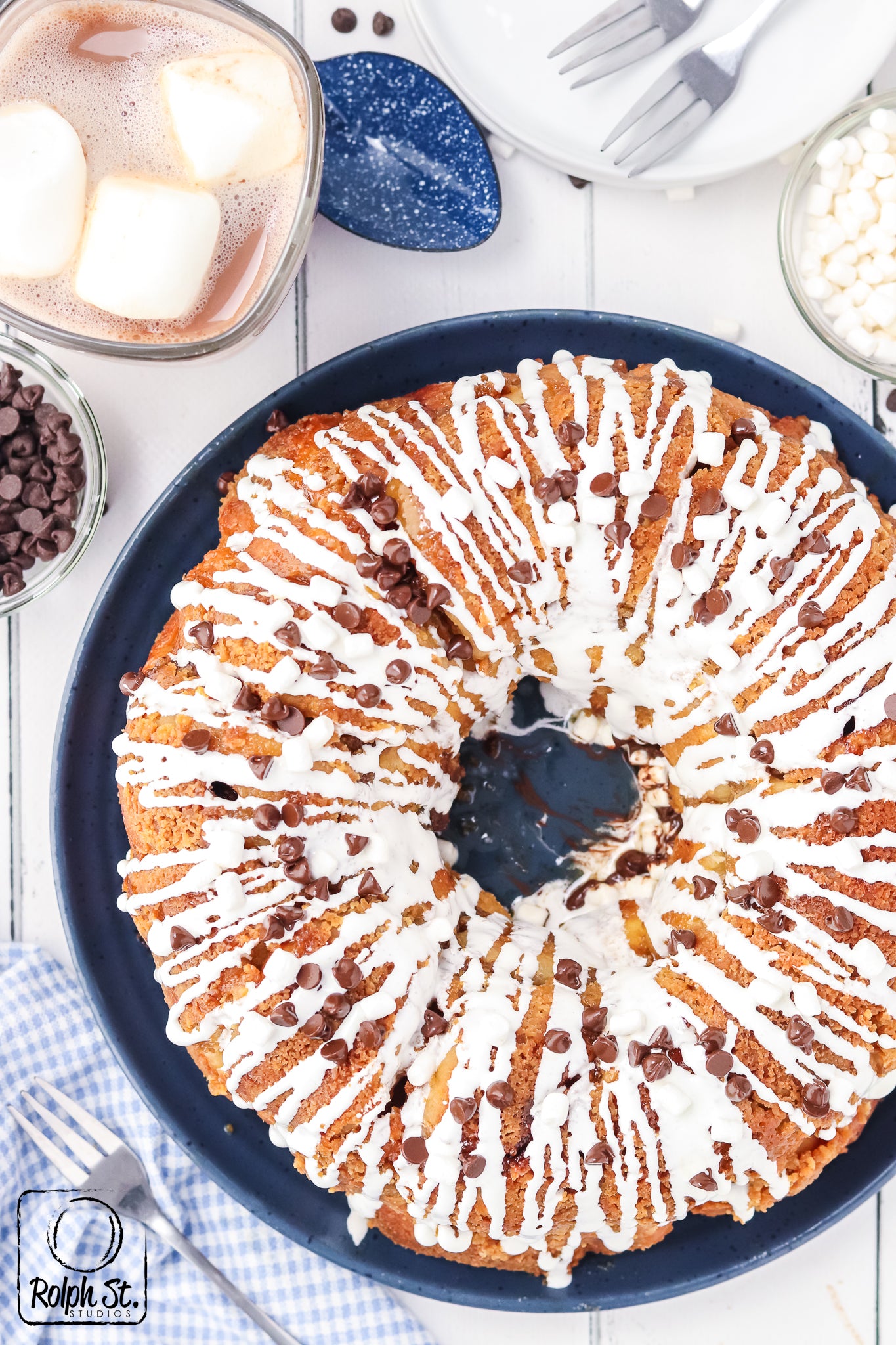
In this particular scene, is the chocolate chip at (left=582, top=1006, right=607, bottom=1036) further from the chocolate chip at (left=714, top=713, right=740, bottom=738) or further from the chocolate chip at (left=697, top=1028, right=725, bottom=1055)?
the chocolate chip at (left=714, top=713, right=740, bottom=738)

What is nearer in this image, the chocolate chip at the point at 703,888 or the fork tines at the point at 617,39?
the chocolate chip at the point at 703,888

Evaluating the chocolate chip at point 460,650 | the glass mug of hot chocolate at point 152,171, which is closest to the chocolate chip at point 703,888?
the chocolate chip at point 460,650

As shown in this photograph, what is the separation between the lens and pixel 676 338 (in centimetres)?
240

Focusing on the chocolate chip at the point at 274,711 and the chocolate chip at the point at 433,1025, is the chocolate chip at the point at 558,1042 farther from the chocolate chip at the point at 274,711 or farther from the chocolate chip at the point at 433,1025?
the chocolate chip at the point at 274,711

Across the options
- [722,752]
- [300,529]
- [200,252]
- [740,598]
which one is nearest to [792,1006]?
[722,752]

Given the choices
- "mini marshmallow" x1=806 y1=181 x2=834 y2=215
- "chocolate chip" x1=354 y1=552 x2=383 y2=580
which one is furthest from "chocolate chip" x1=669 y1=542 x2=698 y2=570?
"mini marshmallow" x1=806 y1=181 x2=834 y2=215

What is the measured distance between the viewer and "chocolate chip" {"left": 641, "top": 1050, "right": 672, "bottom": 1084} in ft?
6.59

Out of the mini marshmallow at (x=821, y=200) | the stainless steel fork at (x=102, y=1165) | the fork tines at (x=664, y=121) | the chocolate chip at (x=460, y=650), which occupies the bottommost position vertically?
the stainless steel fork at (x=102, y=1165)

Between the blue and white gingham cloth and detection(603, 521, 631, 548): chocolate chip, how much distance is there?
151cm

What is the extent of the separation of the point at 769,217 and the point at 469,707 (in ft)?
4.23

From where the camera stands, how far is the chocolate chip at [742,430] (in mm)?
2082

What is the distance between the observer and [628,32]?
244 cm

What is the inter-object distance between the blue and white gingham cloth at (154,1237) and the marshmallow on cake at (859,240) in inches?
84.8

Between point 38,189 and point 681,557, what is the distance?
1.30m
